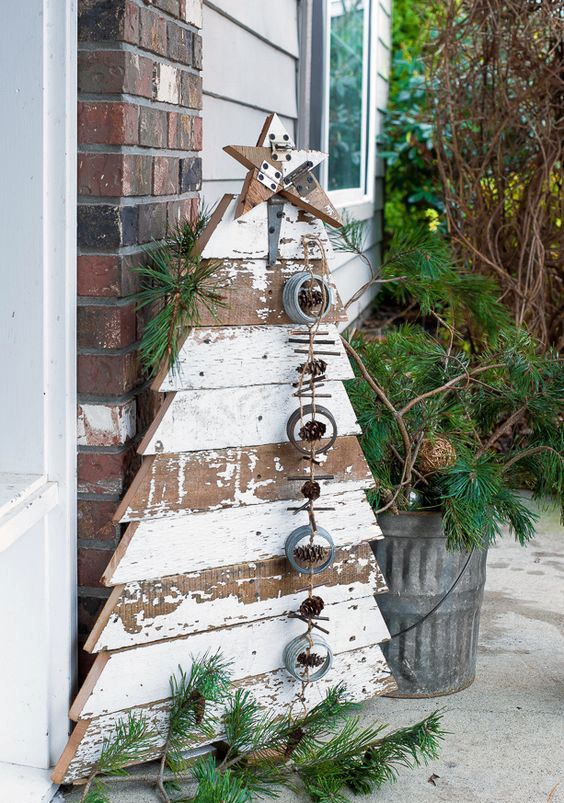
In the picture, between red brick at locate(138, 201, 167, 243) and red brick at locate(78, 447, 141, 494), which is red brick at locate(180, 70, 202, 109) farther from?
red brick at locate(78, 447, 141, 494)

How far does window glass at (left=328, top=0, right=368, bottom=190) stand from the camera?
445cm

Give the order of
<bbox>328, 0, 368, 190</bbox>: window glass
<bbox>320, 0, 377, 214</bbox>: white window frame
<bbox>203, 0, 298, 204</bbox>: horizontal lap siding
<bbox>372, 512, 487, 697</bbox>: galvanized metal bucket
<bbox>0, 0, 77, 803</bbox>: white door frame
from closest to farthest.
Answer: <bbox>0, 0, 77, 803</bbox>: white door frame → <bbox>372, 512, 487, 697</bbox>: galvanized metal bucket → <bbox>203, 0, 298, 204</bbox>: horizontal lap siding → <bbox>328, 0, 368, 190</bbox>: window glass → <bbox>320, 0, 377, 214</bbox>: white window frame

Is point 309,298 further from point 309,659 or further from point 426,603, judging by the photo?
point 426,603

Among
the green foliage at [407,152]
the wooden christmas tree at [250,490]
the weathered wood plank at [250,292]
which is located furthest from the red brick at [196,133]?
the green foliage at [407,152]

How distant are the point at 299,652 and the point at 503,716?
592 millimetres

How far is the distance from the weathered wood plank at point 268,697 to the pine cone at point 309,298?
0.76 meters

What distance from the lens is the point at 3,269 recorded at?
1.79 meters

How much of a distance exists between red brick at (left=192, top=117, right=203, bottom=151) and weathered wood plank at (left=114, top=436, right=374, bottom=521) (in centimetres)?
73

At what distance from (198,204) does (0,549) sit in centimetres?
103

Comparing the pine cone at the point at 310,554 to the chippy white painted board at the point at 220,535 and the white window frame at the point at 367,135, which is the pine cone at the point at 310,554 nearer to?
the chippy white painted board at the point at 220,535

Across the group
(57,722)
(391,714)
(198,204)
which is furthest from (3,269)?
(391,714)

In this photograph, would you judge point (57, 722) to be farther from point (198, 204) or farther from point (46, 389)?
point (198, 204)

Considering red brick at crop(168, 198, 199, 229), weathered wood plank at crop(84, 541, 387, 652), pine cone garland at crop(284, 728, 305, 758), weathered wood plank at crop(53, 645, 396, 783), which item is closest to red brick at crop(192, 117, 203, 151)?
red brick at crop(168, 198, 199, 229)

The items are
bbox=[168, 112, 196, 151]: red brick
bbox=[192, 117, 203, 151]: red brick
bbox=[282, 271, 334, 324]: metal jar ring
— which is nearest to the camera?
bbox=[282, 271, 334, 324]: metal jar ring
